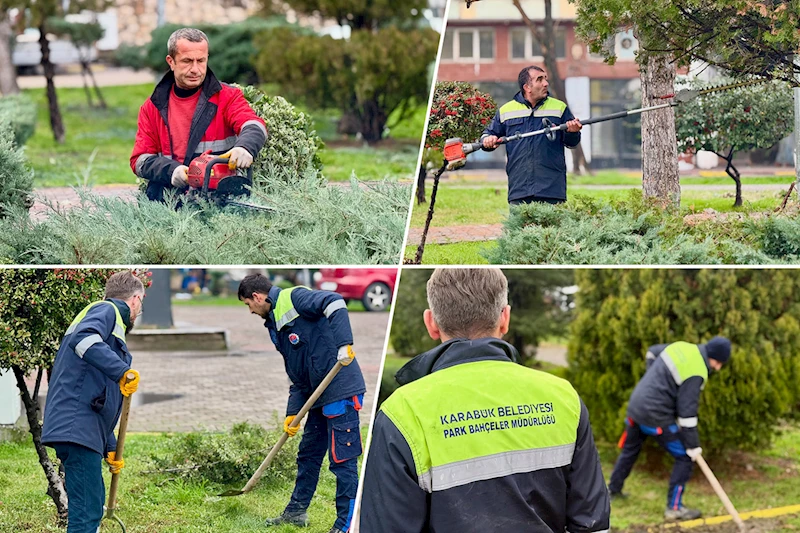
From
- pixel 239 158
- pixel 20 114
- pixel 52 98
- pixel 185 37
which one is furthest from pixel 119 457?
pixel 52 98

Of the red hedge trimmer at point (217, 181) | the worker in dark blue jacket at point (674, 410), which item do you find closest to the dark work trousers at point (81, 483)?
the red hedge trimmer at point (217, 181)

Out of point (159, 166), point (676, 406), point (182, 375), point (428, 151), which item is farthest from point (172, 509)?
point (676, 406)

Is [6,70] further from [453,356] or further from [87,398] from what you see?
[453,356]

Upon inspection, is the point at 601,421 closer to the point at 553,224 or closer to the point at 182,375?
the point at 553,224

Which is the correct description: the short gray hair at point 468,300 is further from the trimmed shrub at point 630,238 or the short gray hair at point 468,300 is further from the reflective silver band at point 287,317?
the trimmed shrub at point 630,238

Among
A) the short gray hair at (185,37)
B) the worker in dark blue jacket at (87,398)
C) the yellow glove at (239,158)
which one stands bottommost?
the worker in dark blue jacket at (87,398)

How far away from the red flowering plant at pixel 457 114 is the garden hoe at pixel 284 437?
189 centimetres

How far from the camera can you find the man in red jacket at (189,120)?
5.47 metres

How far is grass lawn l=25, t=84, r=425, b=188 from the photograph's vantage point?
10.6 meters

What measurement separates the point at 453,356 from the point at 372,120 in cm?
1118

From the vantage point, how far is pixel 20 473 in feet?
15.3

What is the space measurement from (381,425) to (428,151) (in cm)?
331

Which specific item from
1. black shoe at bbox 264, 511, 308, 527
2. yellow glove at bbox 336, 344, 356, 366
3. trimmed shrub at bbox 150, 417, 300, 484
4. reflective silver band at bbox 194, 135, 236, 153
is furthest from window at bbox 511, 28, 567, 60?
black shoe at bbox 264, 511, 308, 527

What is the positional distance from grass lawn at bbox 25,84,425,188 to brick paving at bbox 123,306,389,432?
3.31 m
